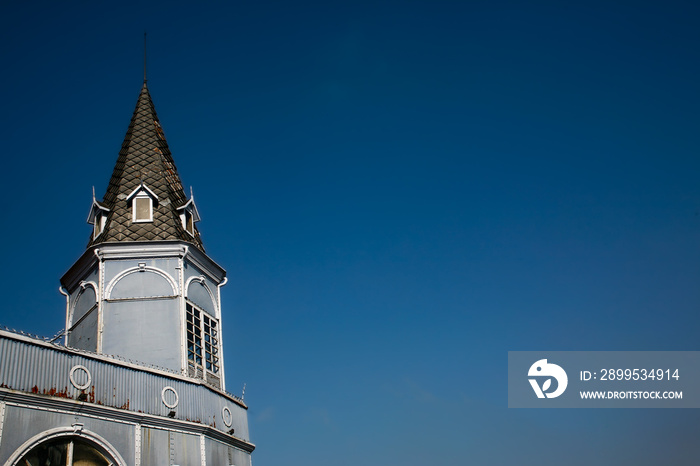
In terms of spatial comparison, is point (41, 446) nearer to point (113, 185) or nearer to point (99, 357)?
point (99, 357)

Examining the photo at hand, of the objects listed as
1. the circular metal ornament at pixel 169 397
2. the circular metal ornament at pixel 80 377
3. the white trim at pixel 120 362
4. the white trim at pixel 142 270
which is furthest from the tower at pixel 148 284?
the circular metal ornament at pixel 80 377

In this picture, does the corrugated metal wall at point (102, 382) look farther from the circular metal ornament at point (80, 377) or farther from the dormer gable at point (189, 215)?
the dormer gable at point (189, 215)

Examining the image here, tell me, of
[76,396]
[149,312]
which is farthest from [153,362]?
[76,396]

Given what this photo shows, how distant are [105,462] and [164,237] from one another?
Result: 9873 mm

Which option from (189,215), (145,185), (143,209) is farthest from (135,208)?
(189,215)

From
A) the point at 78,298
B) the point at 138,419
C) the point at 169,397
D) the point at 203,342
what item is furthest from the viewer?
the point at 78,298

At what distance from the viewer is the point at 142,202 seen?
28703 mm

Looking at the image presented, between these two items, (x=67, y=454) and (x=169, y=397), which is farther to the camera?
(x=169, y=397)

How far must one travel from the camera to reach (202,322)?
2678cm

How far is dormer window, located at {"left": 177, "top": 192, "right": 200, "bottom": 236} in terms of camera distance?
95.7 ft

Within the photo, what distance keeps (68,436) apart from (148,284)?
811cm

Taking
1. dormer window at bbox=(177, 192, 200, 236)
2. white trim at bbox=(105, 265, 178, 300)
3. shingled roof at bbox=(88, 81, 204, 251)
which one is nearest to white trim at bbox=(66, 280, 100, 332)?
white trim at bbox=(105, 265, 178, 300)

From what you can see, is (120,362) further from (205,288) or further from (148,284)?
(205,288)

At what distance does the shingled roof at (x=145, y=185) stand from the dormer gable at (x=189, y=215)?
227 mm
